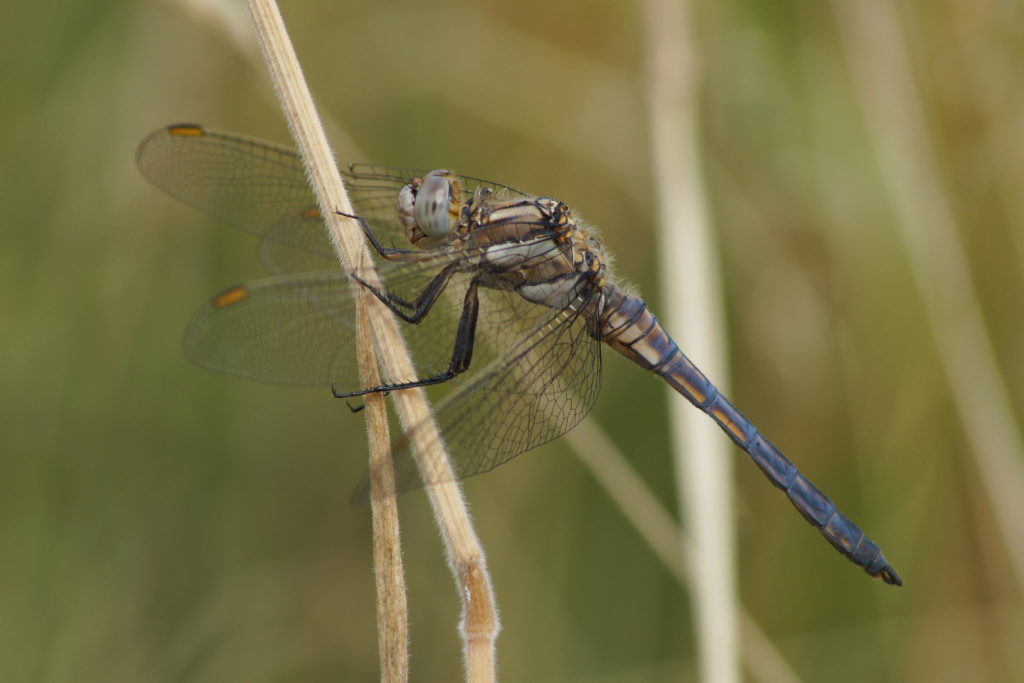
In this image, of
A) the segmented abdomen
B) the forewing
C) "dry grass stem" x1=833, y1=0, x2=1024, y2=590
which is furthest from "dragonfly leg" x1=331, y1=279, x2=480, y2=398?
"dry grass stem" x1=833, y1=0, x2=1024, y2=590

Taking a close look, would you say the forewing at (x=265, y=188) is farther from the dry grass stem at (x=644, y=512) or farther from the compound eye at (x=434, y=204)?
the dry grass stem at (x=644, y=512)

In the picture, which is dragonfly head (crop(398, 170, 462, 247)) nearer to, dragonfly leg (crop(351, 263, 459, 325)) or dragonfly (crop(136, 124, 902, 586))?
dragonfly (crop(136, 124, 902, 586))

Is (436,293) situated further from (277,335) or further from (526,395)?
(277,335)

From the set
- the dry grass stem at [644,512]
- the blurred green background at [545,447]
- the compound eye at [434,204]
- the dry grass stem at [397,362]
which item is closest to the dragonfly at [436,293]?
the compound eye at [434,204]

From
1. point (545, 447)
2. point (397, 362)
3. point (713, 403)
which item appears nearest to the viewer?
point (397, 362)

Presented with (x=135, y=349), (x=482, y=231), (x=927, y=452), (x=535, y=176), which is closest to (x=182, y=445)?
(x=135, y=349)

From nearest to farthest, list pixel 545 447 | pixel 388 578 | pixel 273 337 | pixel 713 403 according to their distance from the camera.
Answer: pixel 388 578 → pixel 273 337 → pixel 713 403 → pixel 545 447

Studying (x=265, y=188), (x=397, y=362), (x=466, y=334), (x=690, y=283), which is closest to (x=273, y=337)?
(x=265, y=188)
